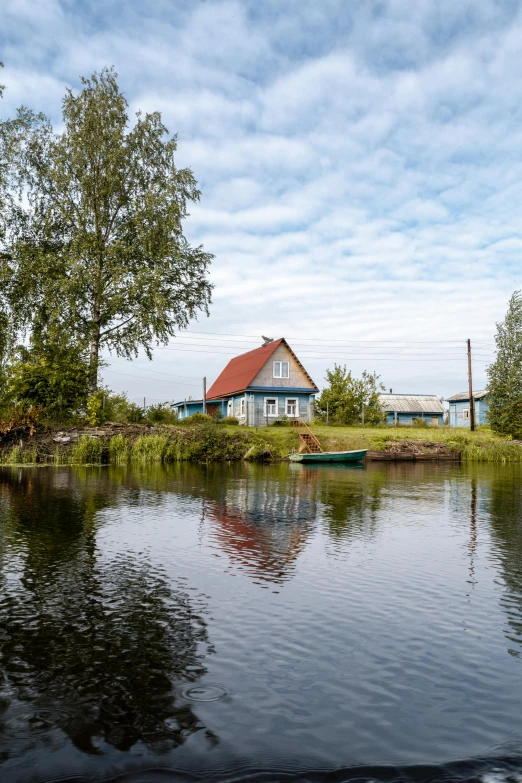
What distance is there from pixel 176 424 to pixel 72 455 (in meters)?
8.82

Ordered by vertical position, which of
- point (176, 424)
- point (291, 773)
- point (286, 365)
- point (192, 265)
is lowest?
point (291, 773)

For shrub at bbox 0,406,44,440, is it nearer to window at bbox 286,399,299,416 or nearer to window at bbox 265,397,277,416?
window at bbox 265,397,277,416

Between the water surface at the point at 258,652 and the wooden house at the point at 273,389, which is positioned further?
the wooden house at the point at 273,389

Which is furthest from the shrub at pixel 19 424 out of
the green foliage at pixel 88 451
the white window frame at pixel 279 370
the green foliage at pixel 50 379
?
the white window frame at pixel 279 370

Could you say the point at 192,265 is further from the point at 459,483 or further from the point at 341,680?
the point at 341,680

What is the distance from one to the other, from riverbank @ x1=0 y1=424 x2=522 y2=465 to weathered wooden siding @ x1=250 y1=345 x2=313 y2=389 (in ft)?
24.6

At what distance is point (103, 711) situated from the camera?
160 inches

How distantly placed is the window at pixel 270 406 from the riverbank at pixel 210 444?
6435mm

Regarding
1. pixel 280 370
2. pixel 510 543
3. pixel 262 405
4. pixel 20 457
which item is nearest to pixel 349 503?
pixel 510 543

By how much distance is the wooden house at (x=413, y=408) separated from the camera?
245ft

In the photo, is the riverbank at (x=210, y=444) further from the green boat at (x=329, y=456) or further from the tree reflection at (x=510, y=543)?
the tree reflection at (x=510, y=543)

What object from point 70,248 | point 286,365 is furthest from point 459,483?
point 286,365

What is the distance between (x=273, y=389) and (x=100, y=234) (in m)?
20.2

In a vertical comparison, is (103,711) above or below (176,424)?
below
